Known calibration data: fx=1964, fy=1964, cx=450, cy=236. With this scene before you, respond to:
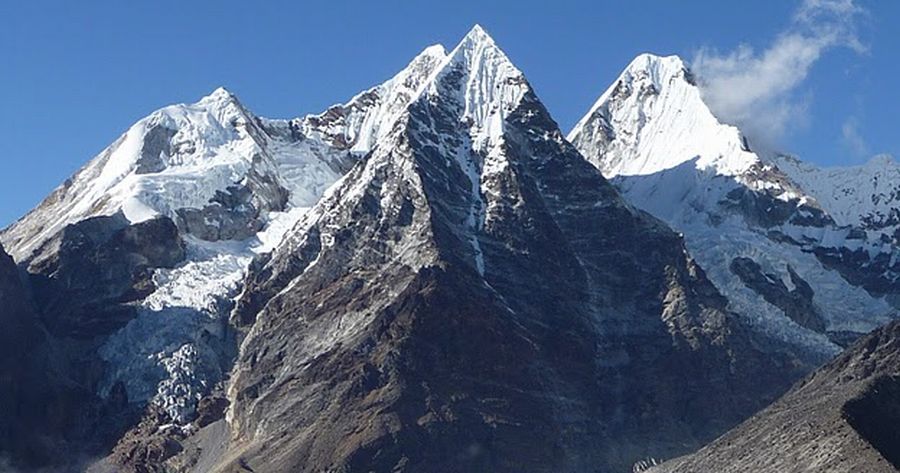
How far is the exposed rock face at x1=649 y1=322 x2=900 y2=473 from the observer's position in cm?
16238

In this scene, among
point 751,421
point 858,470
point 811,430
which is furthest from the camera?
point 751,421

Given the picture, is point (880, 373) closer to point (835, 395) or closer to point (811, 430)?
point (835, 395)

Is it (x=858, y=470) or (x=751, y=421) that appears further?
(x=751, y=421)

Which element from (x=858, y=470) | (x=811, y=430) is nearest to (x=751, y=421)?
(x=811, y=430)

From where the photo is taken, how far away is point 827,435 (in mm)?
168250

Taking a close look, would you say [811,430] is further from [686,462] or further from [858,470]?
[686,462]

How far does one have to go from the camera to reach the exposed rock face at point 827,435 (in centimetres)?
16238

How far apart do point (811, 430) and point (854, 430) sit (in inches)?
214

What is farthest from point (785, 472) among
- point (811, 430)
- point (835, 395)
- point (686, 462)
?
point (686, 462)

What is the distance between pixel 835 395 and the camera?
183 m

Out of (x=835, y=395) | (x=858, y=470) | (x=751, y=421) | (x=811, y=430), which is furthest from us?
(x=751, y=421)

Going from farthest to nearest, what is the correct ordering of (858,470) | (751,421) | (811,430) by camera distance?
(751,421)
(811,430)
(858,470)

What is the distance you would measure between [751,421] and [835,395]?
15026mm

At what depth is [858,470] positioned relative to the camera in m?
158
